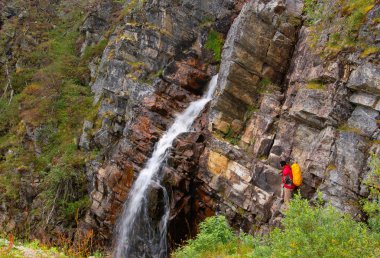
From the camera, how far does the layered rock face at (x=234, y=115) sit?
12210 millimetres

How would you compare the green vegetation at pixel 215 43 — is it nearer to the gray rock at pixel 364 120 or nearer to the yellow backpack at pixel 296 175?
the yellow backpack at pixel 296 175

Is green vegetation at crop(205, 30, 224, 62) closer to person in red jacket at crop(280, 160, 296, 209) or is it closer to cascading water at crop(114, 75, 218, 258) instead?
cascading water at crop(114, 75, 218, 258)

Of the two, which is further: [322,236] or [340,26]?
[340,26]

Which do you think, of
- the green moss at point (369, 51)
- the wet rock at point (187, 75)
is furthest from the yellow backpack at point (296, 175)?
the wet rock at point (187, 75)

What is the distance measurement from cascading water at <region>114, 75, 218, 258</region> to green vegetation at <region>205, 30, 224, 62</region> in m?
7.21

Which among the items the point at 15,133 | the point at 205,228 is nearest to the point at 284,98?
the point at 205,228

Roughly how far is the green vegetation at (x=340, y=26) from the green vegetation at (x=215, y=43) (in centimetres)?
833

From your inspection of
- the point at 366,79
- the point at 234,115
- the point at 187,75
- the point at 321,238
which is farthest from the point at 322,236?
the point at 187,75

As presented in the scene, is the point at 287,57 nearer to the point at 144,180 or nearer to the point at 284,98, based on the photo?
the point at 284,98

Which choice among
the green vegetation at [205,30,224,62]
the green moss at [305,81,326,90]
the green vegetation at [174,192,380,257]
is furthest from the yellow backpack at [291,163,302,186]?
the green vegetation at [205,30,224,62]

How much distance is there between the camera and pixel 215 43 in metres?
24.1

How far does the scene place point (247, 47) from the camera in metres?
17.3

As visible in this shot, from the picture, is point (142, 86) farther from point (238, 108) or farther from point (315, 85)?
point (315, 85)

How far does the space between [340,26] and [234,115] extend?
6.12 meters
